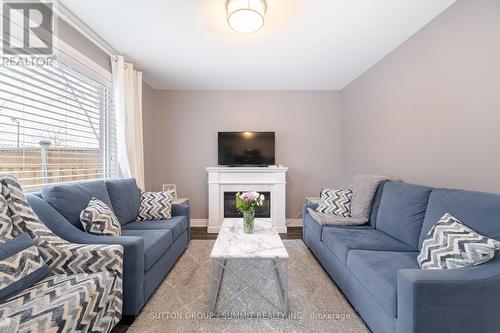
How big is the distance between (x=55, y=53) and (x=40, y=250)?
5.93 ft

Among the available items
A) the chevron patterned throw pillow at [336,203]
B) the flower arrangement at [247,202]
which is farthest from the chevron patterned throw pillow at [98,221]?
the chevron patterned throw pillow at [336,203]

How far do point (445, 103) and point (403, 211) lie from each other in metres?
1.07

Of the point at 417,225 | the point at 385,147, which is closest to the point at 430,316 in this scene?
the point at 417,225

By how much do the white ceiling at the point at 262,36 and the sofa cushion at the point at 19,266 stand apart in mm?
2007

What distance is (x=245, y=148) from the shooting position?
162 inches

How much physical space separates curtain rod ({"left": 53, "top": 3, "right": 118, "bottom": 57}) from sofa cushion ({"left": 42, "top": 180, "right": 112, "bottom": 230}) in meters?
1.58

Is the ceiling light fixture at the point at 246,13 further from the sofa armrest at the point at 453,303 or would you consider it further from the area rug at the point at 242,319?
the area rug at the point at 242,319

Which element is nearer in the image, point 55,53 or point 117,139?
point 55,53

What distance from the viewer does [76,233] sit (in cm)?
175

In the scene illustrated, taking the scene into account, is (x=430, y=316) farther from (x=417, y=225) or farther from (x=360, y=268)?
(x=417, y=225)

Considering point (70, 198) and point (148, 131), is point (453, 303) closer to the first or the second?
point (70, 198)

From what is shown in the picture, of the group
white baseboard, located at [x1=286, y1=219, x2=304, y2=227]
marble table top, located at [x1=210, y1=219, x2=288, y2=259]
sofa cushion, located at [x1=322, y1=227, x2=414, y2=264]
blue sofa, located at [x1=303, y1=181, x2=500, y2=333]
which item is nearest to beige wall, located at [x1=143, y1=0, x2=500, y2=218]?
white baseboard, located at [x1=286, y1=219, x2=304, y2=227]

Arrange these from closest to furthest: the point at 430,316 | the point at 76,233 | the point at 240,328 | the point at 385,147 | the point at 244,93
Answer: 1. the point at 430,316
2. the point at 240,328
3. the point at 76,233
4. the point at 385,147
5. the point at 244,93

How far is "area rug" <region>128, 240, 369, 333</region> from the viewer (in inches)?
64.6
